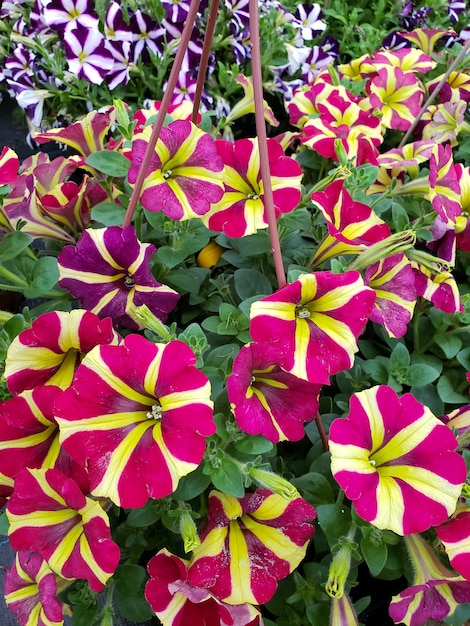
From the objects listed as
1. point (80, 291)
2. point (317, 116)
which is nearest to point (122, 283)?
point (80, 291)

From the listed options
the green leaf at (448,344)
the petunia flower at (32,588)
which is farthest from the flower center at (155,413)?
the green leaf at (448,344)

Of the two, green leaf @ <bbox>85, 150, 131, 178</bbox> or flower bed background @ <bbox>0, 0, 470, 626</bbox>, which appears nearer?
flower bed background @ <bbox>0, 0, 470, 626</bbox>

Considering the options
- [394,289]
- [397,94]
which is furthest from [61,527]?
[397,94]

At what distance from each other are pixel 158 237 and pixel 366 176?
1.19 feet

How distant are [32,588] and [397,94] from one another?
123 centimetres

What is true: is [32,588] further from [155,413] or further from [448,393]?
[448,393]

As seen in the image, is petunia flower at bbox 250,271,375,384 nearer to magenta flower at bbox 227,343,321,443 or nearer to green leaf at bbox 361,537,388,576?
magenta flower at bbox 227,343,321,443

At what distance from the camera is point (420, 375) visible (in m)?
0.87

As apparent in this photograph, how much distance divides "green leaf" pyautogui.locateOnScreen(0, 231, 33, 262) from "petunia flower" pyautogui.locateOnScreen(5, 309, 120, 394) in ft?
0.63

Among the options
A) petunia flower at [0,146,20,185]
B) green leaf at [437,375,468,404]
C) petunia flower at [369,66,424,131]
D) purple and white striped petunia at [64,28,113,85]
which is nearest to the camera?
petunia flower at [0,146,20,185]

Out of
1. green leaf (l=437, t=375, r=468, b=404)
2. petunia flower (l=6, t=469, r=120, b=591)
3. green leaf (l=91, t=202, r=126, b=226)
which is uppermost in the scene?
green leaf (l=91, t=202, r=126, b=226)

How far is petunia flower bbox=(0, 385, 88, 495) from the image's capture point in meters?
0.62

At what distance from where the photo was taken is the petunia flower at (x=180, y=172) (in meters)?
0.74

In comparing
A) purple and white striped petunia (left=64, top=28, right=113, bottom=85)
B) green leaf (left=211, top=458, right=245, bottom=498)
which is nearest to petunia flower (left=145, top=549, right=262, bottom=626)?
green leaf (left=211, top=458, right=245, bottom=498)
